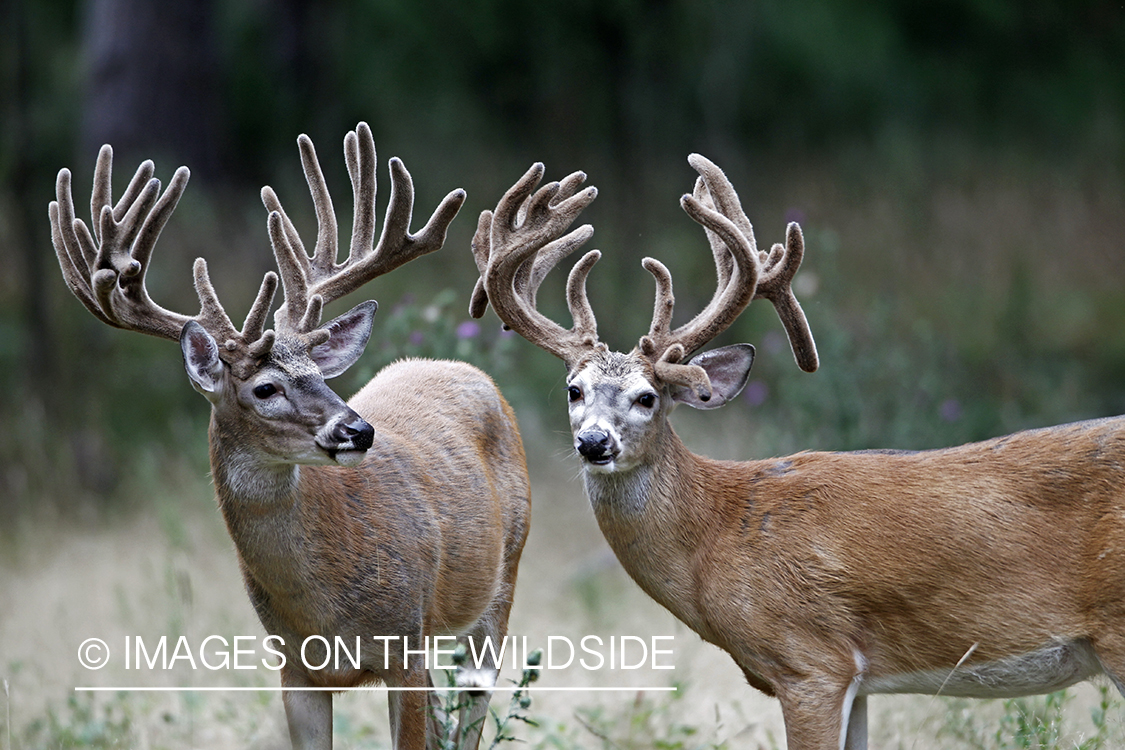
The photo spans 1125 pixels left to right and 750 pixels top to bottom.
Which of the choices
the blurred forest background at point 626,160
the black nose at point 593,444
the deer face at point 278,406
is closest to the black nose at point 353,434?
the deer face at point 278,406

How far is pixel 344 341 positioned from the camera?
4.64 meters

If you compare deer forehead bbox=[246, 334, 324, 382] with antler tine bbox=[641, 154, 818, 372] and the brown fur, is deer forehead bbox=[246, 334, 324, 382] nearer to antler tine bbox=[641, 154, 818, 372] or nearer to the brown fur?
the brown fur

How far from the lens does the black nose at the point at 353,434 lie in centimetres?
407

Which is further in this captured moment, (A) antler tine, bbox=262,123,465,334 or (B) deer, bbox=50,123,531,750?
(A) antler tine, bbox=262,123,465,334

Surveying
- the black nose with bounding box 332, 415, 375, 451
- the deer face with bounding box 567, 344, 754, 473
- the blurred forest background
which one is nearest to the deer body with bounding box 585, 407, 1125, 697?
the deer face with bounding box 567, 344, 754, 473

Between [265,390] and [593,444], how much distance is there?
1049mm

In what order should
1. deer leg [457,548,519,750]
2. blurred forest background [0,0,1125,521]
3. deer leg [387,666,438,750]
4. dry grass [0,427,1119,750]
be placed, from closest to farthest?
deer leg [387,666,438,750], deer leg [457,548,519,750], dry grass [0,427,1119,750], blurred forest background [0,0,1125,521]

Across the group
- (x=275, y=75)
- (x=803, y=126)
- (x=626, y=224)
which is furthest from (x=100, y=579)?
(x=803, y=126)

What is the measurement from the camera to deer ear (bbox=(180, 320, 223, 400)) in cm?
406

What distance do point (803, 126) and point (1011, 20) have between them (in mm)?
2516

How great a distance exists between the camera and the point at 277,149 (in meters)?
15.1

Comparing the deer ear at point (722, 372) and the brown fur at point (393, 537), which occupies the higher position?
the deer ear at point (722, 372)

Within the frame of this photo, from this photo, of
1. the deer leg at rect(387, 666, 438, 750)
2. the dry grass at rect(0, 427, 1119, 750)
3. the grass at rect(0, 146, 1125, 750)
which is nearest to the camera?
the deer leg at rect(387, 666, 438, 750)

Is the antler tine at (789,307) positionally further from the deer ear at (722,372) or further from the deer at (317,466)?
the deer at (317,466)
